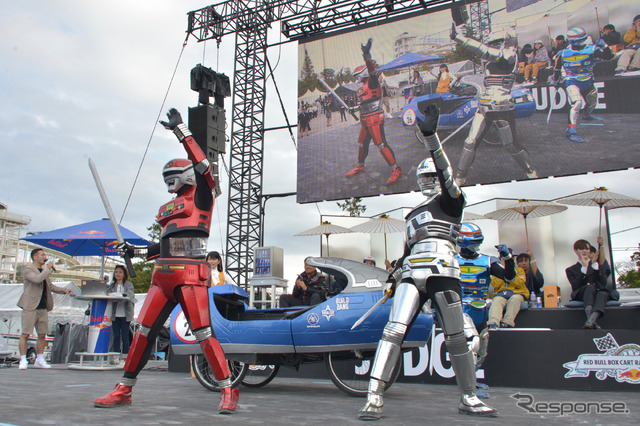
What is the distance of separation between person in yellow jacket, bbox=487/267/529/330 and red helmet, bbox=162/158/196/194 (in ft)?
14.7

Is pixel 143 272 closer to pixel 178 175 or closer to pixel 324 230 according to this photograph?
pixel 324 230

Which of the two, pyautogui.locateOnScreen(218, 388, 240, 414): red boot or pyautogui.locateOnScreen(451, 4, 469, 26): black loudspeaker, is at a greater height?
pyautogui.locateOnScreen(451, 4, 469, 26): black loudspeaker

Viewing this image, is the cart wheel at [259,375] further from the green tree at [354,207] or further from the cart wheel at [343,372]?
the green tree at [354,207]

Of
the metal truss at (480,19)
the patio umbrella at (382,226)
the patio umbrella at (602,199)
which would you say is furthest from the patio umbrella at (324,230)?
the metal truss at (480,19)

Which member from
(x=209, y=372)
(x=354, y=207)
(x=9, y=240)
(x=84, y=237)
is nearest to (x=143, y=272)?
(x=354, y=207)

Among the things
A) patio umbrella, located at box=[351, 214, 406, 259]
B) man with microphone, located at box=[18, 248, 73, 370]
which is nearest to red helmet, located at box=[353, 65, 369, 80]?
patio umbrella, located at box=[351, 214, 406, 259]

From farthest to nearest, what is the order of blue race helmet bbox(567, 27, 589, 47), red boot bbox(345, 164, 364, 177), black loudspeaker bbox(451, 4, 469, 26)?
1. red boot bbox(345, 164, 364, 177)
2. black loudspeaker bbox(451, 4, 469, 26)
3. blue race helmet bbox(567, 27, 589, 47)

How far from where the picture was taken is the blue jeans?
8.64 m

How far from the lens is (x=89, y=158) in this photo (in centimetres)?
482

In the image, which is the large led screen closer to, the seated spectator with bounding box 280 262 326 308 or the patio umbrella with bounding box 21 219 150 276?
the seated spectator with bounding box 280 262 326 308

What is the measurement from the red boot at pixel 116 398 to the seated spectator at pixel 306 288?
4878 millimetres

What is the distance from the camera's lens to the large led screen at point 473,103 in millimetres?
12359

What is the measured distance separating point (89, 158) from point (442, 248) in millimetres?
3202

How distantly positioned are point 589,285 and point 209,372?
4.88 metres
